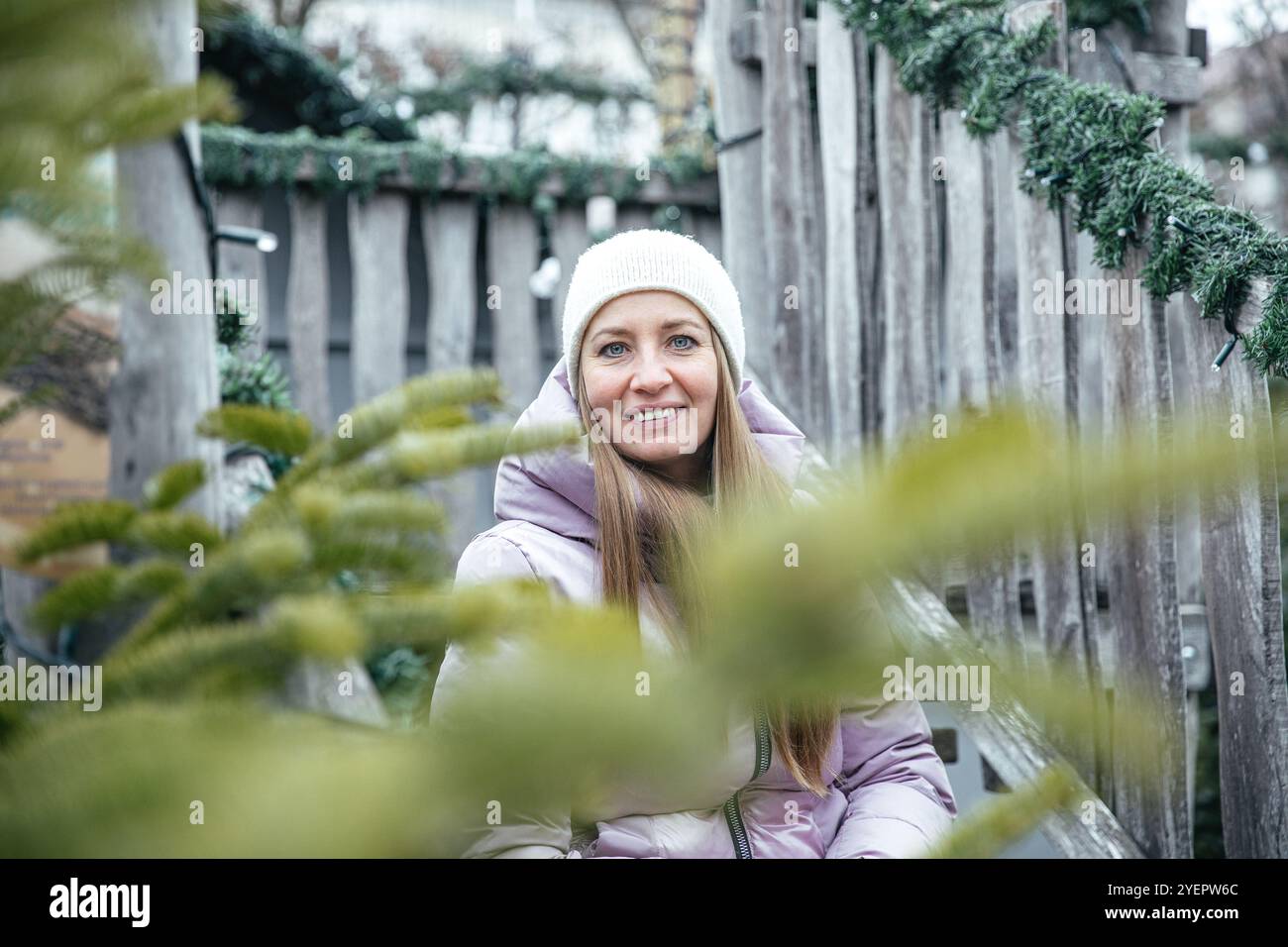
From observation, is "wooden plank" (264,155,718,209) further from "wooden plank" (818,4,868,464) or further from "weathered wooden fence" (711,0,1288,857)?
"wooden plank" (818,4,868,464)

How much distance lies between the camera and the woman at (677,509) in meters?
1.61

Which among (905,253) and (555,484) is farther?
(905,253)

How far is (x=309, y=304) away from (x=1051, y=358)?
215 cm

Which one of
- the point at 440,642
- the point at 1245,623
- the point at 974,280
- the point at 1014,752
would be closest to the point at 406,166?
the point at 974,280

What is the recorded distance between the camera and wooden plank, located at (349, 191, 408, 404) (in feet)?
11.5

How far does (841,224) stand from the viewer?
109 inches

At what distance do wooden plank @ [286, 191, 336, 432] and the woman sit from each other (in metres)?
1.71

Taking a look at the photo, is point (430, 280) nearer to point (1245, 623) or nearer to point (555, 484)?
point (555, 484)

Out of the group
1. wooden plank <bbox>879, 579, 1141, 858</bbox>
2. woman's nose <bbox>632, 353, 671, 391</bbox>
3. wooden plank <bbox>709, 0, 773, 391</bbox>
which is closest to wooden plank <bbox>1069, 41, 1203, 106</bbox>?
wooden plank <bbox>709, 0, 773, 391</bbox>

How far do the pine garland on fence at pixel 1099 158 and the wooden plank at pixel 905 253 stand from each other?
5.4 inches

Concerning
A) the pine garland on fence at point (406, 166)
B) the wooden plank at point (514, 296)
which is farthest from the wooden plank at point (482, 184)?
the wooden plank at point (514, 296)

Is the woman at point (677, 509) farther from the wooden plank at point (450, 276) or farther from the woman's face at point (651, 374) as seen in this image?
the wooden plank at point (450, 276)

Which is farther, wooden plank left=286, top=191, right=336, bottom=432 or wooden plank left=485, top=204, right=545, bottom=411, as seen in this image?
Result: wooden plank left=485, top=204, right=545, bottom=411
